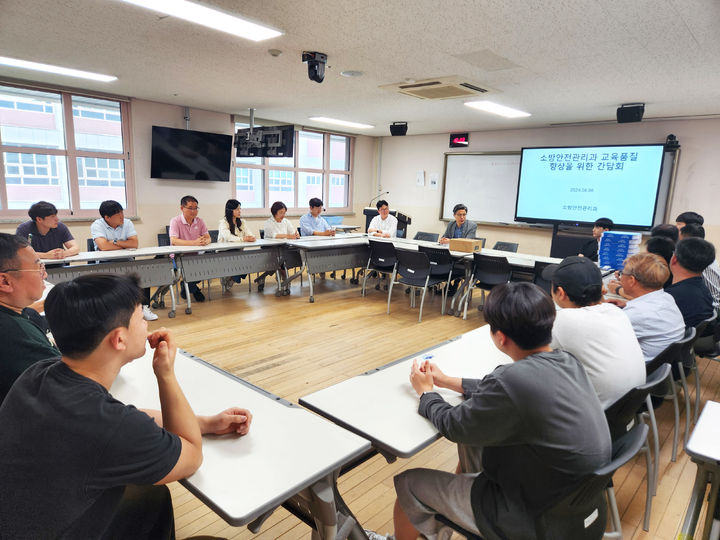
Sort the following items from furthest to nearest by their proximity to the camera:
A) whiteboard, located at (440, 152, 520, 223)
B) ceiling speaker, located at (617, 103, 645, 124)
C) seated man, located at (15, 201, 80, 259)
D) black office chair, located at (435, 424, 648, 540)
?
whiteboard, located at (440, 152, 520, 223), ceiling speaker, located at (617, 103, 645, 124), seated man, located at (15, 201, 80, 259), black office chair, located at (435, 424, 648, 540)

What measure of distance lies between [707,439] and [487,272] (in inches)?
154

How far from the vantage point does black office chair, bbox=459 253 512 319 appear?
5.11m

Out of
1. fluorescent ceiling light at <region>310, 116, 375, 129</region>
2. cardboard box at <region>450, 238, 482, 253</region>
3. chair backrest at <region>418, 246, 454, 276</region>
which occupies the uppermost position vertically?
fluorescent ceiling light at <region>310, 116, 375, 129</region>

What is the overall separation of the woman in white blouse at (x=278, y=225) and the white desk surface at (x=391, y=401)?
4609 millimetres

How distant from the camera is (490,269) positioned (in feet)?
17.2

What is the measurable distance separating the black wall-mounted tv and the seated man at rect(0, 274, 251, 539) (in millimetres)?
6572

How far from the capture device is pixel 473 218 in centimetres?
884

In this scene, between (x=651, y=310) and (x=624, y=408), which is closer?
(x=624, y=408)

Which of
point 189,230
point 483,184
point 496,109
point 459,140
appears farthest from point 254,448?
point 459,140

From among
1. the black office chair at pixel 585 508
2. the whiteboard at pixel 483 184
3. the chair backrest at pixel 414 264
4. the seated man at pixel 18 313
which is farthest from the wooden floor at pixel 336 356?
the whiteboard at pixel 483 184

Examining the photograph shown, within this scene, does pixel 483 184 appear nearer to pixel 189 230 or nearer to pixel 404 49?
pixel 404 49

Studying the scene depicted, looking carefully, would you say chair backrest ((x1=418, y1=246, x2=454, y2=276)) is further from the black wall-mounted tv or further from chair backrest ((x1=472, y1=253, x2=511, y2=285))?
the black wall-mounted tv

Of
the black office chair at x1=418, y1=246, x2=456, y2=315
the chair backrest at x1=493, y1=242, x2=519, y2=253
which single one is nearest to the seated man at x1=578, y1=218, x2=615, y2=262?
the chair backrest at x1=493, y1=242, x2=519, y2=253

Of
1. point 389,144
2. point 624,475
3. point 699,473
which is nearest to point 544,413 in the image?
point 699,473
